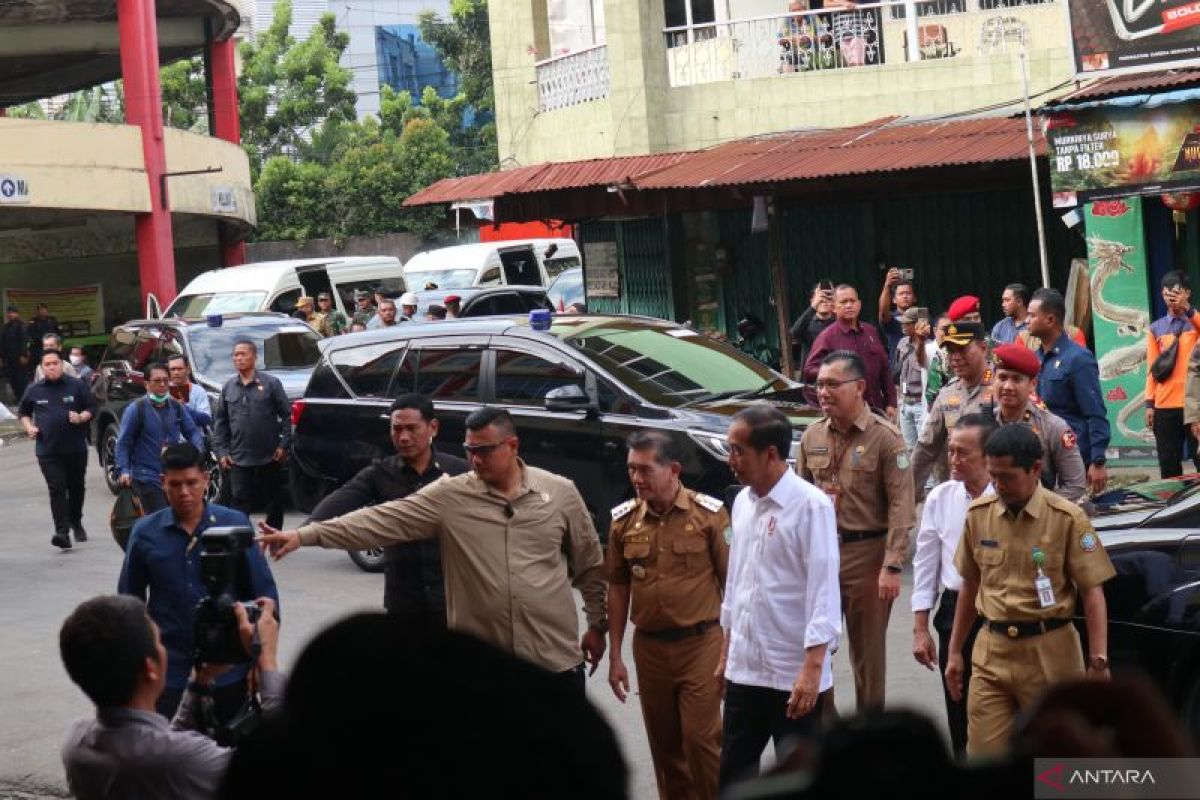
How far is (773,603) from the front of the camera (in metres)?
6.02

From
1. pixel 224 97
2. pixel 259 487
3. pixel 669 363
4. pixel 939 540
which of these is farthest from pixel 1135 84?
pixel 224 97

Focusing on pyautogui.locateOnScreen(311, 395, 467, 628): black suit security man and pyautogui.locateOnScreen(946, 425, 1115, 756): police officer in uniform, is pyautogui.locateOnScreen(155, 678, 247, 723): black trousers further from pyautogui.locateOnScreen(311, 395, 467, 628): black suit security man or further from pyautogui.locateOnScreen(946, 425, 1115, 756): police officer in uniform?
pyautogui.locateOnScreen(946, 425, 1115, 756): police officer in uniform

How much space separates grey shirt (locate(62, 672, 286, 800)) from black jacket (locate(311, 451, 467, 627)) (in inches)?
96.7

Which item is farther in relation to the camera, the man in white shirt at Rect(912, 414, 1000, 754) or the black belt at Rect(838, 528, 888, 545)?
the black belt at Rect(838, 528, 888, 545)

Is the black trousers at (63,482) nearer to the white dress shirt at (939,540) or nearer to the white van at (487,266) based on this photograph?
the white dress shirt at (939,540)

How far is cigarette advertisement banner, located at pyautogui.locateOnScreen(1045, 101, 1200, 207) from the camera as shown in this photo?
13.8 m

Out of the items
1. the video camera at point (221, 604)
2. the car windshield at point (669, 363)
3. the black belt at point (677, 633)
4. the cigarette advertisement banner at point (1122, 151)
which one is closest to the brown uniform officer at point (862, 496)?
the black belt at point (677, 633)

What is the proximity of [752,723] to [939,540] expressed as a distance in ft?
3.93

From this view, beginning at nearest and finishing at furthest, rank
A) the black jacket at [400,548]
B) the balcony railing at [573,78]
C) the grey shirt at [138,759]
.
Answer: the grey shirt at [138,759] → the black jacket at [400,548] → the balcony railing at [573,78]

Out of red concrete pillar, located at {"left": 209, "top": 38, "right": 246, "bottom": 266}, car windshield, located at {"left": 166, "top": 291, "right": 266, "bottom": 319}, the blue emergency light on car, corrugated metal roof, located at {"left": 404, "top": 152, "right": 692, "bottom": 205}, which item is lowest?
the blue emergency light on car

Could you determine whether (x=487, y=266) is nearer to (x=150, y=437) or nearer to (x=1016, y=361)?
(x=150, y=437)

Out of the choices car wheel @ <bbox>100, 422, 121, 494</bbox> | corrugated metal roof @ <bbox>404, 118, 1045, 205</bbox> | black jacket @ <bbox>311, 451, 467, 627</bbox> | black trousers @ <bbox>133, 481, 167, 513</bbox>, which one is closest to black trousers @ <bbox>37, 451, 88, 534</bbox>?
black trousers @ <bbox>133, 481, 167, 513</bbox>

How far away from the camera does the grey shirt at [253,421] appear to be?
13.5 meters

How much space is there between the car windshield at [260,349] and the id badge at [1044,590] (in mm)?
12065
